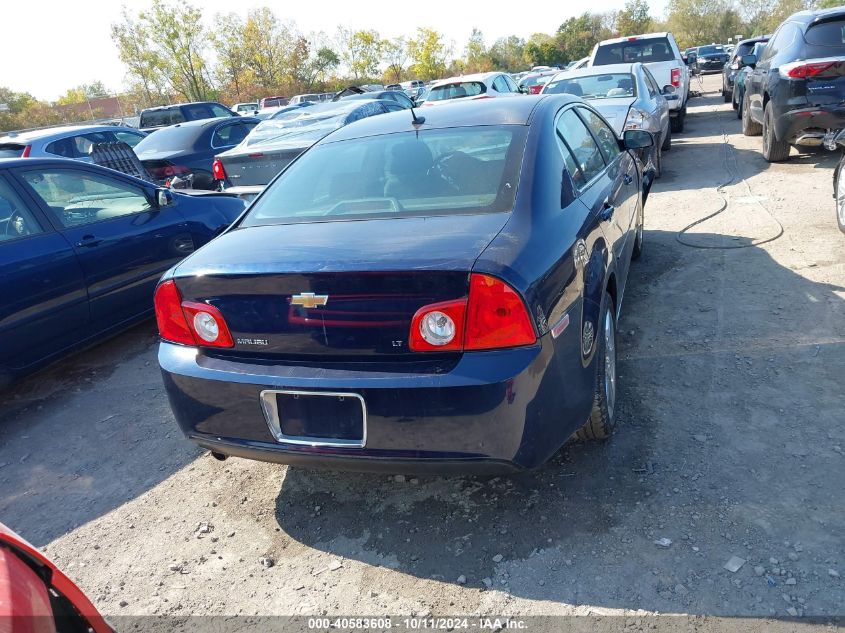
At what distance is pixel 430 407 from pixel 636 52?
12854 mm

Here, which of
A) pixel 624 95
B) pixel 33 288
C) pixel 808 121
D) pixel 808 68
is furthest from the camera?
pixel 624 95

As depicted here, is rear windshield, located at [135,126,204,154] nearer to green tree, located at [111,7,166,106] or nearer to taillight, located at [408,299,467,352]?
taillight, located at [408,299,467,352]

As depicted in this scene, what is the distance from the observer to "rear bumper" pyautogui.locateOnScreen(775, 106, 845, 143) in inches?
292

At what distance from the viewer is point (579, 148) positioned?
3.59 metres

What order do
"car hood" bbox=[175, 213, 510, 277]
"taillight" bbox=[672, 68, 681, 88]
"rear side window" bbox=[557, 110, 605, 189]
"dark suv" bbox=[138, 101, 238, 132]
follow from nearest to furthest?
"car hood" bbox=[175, 213, 510, 277]
"rear side window" bbox=[557, 110, 605, 189]
"taillight" bbox=[672, 68, 681, 88]
"dark suv" bbox=[138, 101, 238, 132]

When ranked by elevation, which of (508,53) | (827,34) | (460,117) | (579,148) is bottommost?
(508,53)

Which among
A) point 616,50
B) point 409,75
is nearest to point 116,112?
point 409,75

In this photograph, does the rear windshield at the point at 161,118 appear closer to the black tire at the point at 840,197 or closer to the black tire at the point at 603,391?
the black tire at the point at 840,197

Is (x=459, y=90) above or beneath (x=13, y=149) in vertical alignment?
beneath

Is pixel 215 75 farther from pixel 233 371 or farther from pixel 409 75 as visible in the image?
pixel 233 371

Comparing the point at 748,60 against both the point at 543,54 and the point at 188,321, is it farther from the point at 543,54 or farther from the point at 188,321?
the point at 543,54

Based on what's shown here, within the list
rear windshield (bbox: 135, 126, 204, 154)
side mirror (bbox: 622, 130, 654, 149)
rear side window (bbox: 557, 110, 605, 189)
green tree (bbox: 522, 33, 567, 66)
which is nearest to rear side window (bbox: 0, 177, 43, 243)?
rear side window (bbox: 557, 110, 605, 189)

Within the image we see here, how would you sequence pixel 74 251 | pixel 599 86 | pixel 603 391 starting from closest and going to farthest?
pixel 603 391, pixel 74 251, pixel 599 86

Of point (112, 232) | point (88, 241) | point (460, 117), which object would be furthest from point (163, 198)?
point (460, 117)
